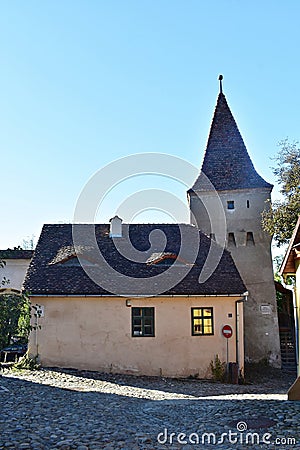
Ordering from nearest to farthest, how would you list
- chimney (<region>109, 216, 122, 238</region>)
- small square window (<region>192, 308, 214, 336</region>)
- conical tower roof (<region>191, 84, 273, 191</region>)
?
1. small square window (<region>192, 308, 214, 336</region>)
2. chimney (<region>109, 216, 122, 238</region>)
3. conical tower roof (<region>191, 84, 273, 191</region>)

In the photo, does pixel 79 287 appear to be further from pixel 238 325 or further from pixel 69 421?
pixel 69 421

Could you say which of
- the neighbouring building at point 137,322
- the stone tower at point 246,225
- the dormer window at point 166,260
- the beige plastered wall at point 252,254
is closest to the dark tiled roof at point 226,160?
the stone tower at point 246,225

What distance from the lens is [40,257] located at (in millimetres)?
22297

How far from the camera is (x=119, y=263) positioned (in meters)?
21.8

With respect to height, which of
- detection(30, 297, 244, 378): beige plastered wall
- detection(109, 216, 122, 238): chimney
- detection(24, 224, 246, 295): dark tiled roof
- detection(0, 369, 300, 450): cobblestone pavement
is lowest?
detection(0, 369, 300, 450): cobblestone pavement

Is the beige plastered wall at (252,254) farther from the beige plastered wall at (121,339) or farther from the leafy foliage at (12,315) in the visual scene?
the leafy foliage at (12,315)

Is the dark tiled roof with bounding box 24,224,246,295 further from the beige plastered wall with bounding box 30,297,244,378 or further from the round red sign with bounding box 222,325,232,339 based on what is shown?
the round red sign with bounding box 222,325,232,339

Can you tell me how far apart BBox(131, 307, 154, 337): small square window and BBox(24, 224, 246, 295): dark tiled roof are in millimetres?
863

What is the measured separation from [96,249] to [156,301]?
4501 mm

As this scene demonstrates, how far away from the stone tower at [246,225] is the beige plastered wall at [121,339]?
269 inches

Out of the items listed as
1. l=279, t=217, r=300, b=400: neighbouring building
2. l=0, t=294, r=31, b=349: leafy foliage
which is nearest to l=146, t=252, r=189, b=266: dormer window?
l=279, t=217, r=300, b=400: neighbouring building

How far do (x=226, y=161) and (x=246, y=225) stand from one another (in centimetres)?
408

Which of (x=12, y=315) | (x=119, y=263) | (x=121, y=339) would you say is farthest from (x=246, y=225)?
(x=12, y=315)

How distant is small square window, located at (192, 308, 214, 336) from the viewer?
19.8 meters
